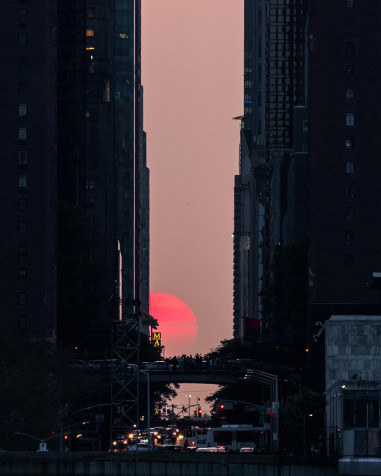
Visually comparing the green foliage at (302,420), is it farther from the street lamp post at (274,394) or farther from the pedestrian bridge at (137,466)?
the pedestrian bridge at (137,466)

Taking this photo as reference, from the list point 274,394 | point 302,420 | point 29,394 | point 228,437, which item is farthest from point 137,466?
point 274,394

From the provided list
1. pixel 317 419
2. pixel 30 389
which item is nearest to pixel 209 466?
pixel 30 389

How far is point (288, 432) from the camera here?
6806 inches

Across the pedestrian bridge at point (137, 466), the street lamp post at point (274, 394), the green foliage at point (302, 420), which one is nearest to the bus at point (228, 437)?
the street lamp post at point (274, 394)

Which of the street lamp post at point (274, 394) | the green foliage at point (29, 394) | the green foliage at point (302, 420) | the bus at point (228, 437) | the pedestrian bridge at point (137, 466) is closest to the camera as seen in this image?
the pedestrian bridge at point (137, 466)

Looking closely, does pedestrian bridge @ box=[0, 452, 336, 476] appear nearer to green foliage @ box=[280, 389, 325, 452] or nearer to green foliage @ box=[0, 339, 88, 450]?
green foliage @ box=[0, 339, 88, 450]

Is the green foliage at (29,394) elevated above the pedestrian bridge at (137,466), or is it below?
above

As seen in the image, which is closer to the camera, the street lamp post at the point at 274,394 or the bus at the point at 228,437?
the street lamp post at the point at 274,394

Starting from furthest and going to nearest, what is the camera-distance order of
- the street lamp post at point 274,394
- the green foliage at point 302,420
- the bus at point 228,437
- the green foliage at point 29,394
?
the bus at point 228,437 → the street lamp post at point 274,394 → the green foliage at point 302,420 → the green foliage at point 29,394

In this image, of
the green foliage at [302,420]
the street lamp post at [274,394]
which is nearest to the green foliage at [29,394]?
the street lamp post at [274,394]

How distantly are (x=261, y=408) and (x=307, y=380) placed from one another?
21.8 ft

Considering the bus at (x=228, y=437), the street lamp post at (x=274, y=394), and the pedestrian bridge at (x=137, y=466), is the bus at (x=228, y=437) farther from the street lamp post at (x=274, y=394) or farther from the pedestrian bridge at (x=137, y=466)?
the pedestrian bridge at (x=137, y=466)

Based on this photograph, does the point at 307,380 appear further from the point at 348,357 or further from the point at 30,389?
the point at 30,389

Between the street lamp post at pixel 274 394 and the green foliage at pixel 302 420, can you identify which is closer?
the green foliage at pixel 302 420
